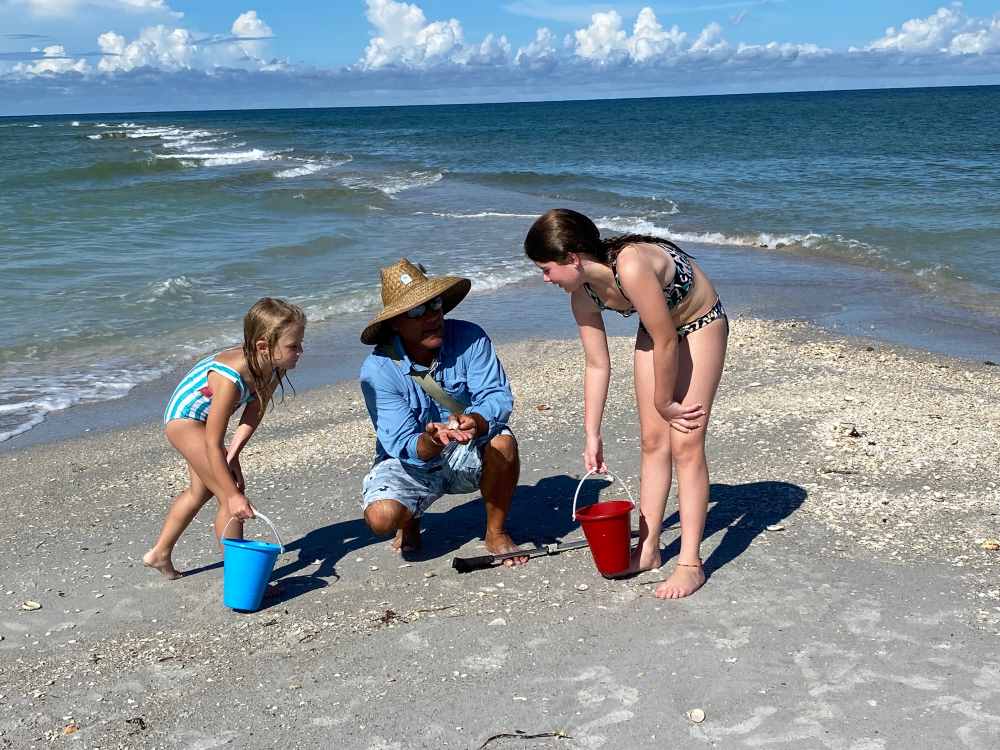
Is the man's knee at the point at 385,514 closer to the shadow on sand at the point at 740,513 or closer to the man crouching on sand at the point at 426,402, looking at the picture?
the man crouching on sand at the point at 426,402

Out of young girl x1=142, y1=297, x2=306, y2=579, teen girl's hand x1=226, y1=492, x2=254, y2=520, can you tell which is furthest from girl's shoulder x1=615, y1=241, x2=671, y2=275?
teen girl's hand x1=226, y1=492, x2=254, y2=520

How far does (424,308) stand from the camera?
433 cm

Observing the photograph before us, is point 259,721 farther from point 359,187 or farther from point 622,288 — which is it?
point 359,187

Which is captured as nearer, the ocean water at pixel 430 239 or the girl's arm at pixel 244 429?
the girl's arm at pixel 244 429

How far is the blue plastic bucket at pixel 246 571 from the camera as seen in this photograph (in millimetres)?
4109

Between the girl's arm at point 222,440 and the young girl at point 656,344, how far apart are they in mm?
1349

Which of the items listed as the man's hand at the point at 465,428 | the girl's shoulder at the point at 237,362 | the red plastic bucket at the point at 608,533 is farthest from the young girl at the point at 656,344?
the girl's shoulder at the point at 237,362

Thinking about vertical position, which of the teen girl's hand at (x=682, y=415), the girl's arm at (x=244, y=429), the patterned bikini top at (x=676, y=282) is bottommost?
the girl's arm at (x=244, y=429)

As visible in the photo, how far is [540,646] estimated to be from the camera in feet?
12.5

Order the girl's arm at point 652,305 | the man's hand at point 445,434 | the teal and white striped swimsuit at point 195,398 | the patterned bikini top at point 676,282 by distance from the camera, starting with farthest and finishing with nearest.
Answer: the teal and white striped swimsuit at point 195,398
the man's hand at point 445,434
the patterned bikini top at point 676,282
the girl's arm at point 652,305

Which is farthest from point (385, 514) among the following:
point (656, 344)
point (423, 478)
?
point (656, 344)

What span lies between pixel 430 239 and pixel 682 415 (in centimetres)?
1323

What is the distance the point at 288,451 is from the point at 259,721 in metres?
3.11

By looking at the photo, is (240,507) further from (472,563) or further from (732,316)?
(732,316)
